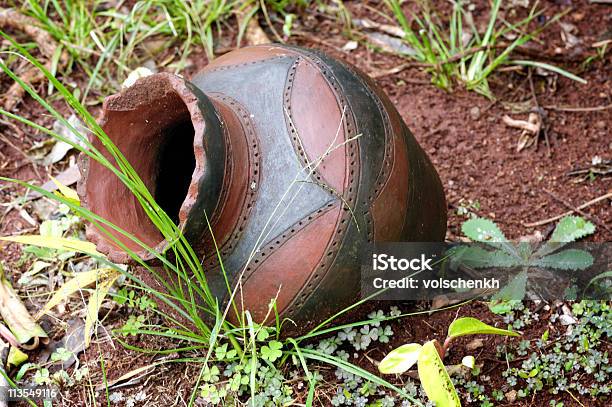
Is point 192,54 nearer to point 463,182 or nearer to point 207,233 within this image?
point 463,182

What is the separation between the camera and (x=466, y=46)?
3574 mm

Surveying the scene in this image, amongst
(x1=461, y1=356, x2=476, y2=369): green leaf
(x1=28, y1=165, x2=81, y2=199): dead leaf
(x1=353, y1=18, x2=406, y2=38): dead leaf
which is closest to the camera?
(x1=461, y1=356, x2=476, y2=369): green leaf

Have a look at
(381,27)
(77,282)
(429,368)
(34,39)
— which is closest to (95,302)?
(77,282)

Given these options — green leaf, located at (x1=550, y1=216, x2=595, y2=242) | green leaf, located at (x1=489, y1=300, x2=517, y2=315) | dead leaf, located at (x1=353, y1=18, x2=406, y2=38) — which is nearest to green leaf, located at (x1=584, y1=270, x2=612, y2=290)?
green leaf, located at (x1=550, y1=216, x2=595, y2=242)

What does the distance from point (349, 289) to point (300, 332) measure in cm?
21

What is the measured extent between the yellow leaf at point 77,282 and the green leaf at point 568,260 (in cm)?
143

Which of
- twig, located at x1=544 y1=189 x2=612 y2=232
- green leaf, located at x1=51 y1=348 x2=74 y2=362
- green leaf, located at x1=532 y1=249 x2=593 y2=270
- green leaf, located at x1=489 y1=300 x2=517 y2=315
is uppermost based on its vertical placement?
green leaf, located at x1=532 y1=249 x2=593 y2=270

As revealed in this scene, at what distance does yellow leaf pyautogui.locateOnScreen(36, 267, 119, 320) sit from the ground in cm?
18

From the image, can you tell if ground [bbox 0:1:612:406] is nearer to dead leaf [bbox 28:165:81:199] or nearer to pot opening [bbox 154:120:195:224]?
dead leaf [bbox 28:165:81:199]

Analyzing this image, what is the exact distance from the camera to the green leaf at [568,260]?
8.50 feet

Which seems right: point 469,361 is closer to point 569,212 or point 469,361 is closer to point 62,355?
point 569,212

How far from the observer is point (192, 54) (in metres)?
3.71

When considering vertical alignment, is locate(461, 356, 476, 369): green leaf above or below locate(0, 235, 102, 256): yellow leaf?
below

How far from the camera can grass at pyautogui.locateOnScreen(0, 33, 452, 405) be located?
2.07 metres
